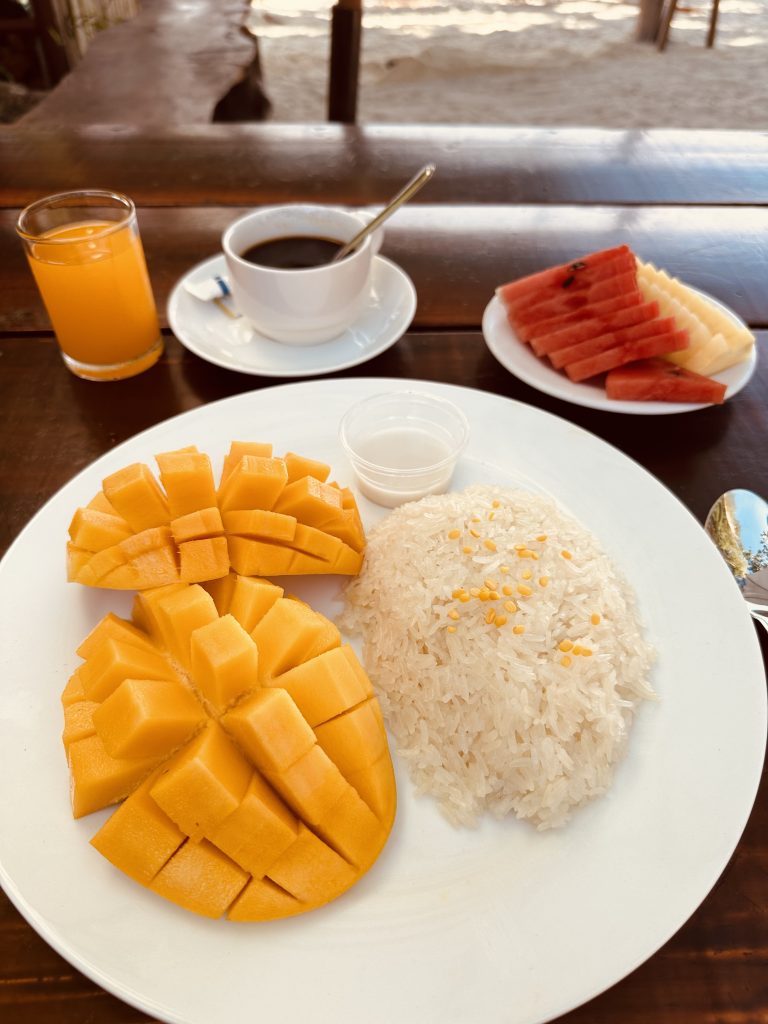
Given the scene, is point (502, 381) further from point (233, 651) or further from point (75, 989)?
point (75, 989)

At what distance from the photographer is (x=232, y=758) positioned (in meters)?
1.04

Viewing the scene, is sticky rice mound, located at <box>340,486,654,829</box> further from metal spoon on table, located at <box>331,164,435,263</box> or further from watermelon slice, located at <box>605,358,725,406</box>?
metal spoon on table, located at <box>331,164,435,263</box>

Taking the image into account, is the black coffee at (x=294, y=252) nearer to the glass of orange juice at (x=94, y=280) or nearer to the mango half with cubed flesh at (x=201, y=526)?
the glass of orange juice at (x=94, y=280)

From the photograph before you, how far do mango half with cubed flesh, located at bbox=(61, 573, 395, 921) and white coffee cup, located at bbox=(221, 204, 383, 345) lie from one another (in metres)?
0.87

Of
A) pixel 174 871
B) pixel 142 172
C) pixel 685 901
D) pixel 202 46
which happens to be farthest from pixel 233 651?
pixel 202 46

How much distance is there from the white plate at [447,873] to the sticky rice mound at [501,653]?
0.04m

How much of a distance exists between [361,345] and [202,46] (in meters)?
3.48

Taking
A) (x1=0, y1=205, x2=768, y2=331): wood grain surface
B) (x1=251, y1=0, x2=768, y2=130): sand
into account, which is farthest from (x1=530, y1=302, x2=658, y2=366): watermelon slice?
(x1=251, y1=0, x2=768, y2=130): sand

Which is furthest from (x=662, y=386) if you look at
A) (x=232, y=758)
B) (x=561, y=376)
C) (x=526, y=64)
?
(x=526, y=64)

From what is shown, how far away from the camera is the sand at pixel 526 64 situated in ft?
19.9

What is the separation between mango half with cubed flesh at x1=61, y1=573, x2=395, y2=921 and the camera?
3.19ft

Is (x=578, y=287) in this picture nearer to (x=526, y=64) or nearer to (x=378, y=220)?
(x=378, y=220)

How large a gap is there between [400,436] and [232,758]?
865mm

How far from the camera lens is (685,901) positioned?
94 centimetres
